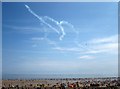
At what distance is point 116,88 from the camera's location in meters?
22.2

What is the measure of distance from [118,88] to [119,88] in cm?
Result: 16

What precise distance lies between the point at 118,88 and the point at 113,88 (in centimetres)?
38

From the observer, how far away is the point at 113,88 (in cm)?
2231

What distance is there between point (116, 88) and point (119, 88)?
24cm

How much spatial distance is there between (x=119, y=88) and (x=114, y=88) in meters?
0.38

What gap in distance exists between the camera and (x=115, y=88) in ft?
72.8

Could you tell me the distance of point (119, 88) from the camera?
72.6 ft

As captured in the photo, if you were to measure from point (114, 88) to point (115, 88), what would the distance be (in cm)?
8

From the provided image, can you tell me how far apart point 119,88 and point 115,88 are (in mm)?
300

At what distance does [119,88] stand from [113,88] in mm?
462

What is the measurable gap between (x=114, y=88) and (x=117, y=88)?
250mm

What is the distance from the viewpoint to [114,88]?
22.2 m
